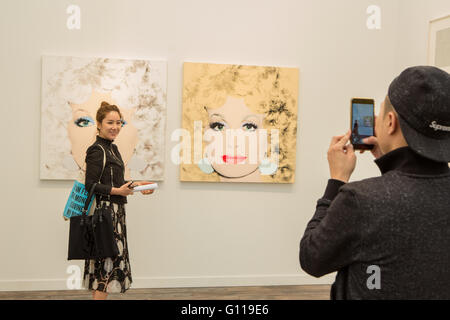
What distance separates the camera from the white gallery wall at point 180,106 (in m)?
3.75

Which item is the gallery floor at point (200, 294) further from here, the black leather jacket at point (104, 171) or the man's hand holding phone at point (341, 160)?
the man's hand holding phone at point (341, 160)

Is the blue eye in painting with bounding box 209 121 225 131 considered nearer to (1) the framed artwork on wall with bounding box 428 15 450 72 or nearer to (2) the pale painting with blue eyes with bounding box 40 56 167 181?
(2) the pale painting with blue eyes with bounding box 40 56 167 181

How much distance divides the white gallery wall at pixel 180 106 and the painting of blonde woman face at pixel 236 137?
200 mm

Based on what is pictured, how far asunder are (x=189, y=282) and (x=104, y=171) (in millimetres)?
1612

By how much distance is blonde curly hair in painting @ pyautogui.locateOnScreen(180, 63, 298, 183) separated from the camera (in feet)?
12.9

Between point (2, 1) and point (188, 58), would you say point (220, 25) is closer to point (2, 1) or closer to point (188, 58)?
point (188, 58)

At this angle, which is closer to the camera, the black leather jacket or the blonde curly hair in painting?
the black leather jacket

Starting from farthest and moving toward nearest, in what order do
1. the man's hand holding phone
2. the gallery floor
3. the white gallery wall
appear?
the white gallery wall
the gallery floor
the man's hand holding phone

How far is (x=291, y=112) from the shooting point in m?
4.09

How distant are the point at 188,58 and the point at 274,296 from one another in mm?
2456

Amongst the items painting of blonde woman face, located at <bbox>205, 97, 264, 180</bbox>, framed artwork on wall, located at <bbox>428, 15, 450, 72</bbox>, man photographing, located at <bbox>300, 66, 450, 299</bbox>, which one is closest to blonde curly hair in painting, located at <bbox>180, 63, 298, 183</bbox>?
painting of blonde woman face, located at <bbox>205, 97, 264, 180</bbox>

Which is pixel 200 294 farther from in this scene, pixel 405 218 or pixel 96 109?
pixel 405 218

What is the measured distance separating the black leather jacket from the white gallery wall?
901mm
